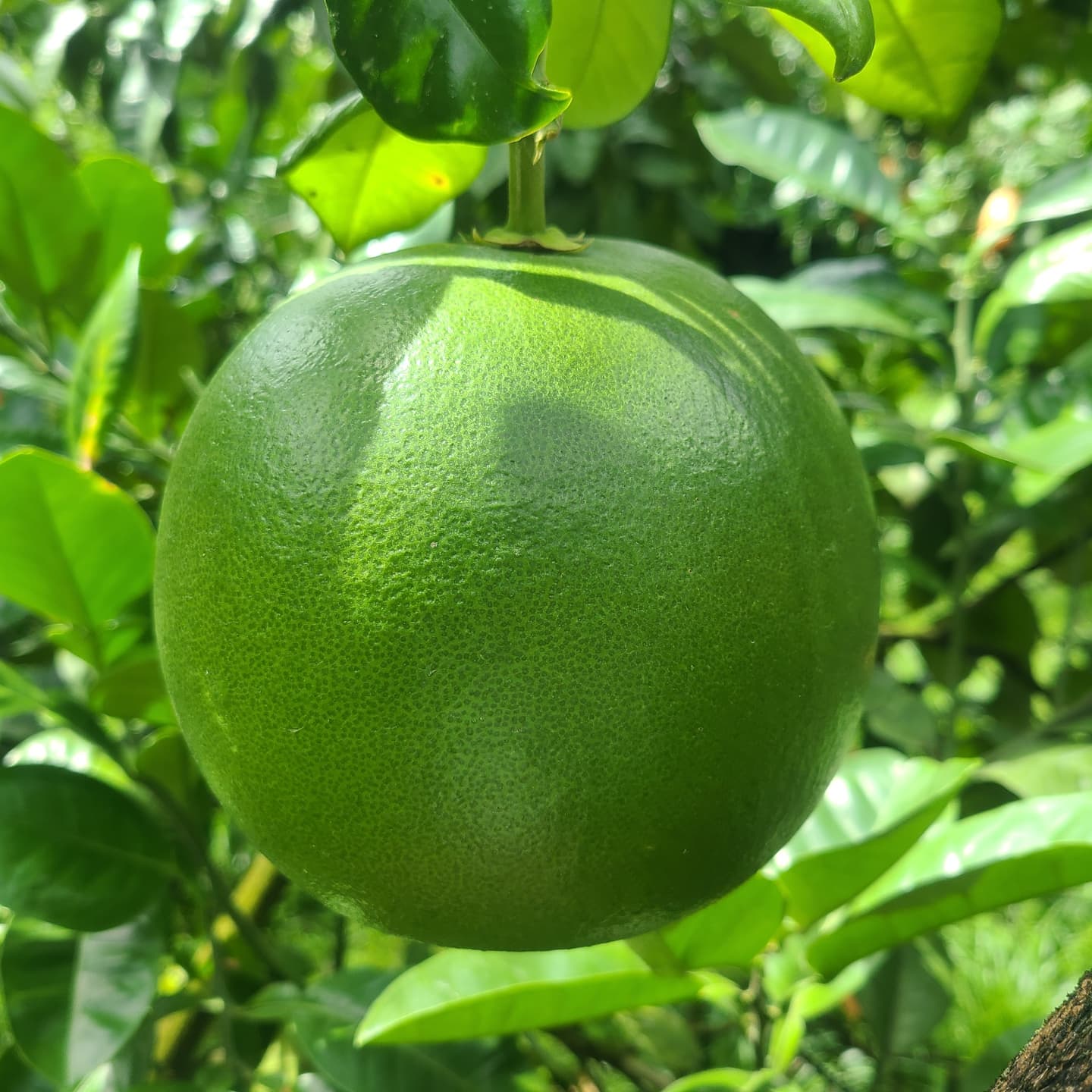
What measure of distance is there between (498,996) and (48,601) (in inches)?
15.6

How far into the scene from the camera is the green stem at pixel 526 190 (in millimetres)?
561

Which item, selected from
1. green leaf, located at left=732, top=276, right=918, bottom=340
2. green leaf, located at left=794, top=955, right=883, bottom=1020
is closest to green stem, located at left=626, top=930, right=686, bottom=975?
green leaf, located at left=794, top=955, right=883, bottom=1020

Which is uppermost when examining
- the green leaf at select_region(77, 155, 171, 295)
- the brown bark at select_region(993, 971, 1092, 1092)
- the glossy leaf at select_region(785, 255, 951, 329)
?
the green leaf at select_region(77, 155, 171, 295)

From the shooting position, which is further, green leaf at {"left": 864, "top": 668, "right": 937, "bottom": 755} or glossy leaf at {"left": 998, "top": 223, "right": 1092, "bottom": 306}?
green leaf at {"left": 864, "top": 668, "right": 937, "bottom": 755}

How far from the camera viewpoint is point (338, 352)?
1.58 ft

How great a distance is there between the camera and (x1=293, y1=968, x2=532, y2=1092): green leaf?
78cm

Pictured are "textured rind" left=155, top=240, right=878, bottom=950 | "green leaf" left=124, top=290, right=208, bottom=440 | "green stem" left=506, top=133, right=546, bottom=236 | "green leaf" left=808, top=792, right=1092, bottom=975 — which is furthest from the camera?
"green leaf" left=124, top=290, right=208, bottom=440

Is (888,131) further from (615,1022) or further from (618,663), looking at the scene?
(618,663)

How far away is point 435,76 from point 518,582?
0.62ft

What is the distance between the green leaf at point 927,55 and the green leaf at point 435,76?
21 centimetres

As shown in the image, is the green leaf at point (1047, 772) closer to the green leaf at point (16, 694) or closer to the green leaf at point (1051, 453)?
the green leaf at point (1051, 453)

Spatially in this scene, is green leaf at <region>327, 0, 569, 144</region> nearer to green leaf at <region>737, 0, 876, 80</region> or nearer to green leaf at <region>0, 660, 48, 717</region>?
green leaf at <region>737, 0, 876, 80</region>

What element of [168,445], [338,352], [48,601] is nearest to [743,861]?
[338,352]

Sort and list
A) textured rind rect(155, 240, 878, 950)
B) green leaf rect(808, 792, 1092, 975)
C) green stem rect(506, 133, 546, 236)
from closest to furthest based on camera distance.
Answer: textured rind rect(155, 240, 878, 950), green stem rect(506, 133, 546, 236), green leaf rect(808, 792, 1092, 975)
